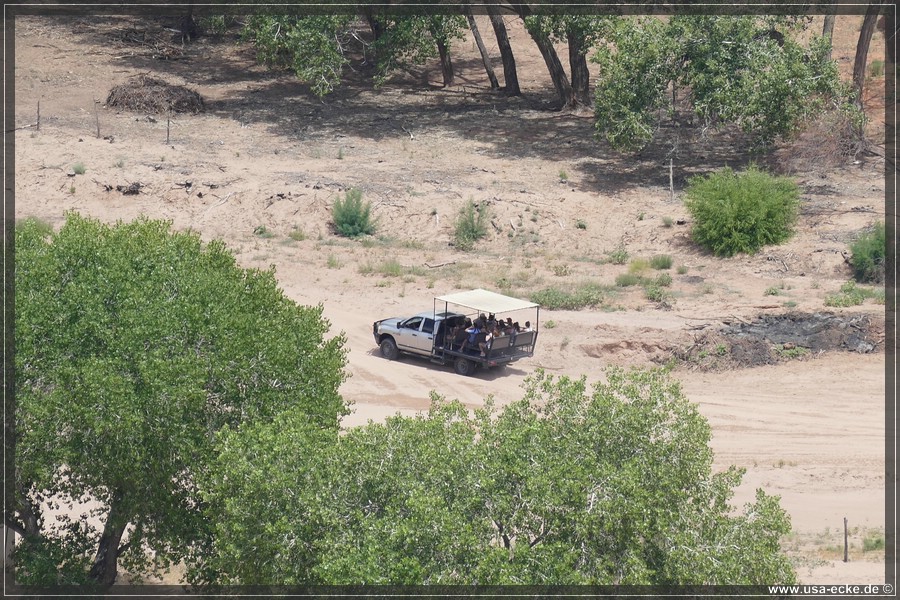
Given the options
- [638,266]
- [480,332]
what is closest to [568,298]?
[638,266]

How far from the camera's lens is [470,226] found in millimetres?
34188

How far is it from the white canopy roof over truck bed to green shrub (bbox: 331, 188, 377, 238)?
8321mm

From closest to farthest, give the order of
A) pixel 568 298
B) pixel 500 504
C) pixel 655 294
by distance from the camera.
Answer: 1. pixel 500 504
2. pixel 568 298
3. pixel 655 294

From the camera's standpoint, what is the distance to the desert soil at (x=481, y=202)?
23891 mm

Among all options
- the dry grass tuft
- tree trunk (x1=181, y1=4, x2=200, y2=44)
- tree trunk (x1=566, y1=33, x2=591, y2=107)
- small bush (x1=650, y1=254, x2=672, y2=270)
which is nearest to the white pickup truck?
small bush (x1=650, y1=254, x2=672, y2=270)

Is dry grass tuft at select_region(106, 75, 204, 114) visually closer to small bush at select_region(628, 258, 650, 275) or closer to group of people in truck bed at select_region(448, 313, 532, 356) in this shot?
small bush at select_region(628, 258, 650, 275)

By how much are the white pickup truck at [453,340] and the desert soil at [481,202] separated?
39cm

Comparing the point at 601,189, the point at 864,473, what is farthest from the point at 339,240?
the point at 864,473

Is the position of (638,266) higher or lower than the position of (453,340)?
higher

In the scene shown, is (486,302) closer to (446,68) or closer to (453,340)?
(453,340)

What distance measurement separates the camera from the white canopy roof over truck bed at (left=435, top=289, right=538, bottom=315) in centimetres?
2570

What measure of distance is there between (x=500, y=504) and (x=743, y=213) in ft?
67.7

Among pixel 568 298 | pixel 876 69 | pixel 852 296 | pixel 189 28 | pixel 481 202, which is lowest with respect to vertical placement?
pixel 568 298

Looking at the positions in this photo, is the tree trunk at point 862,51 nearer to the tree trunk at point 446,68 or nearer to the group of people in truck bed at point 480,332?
the tree trunk at point 446,68
